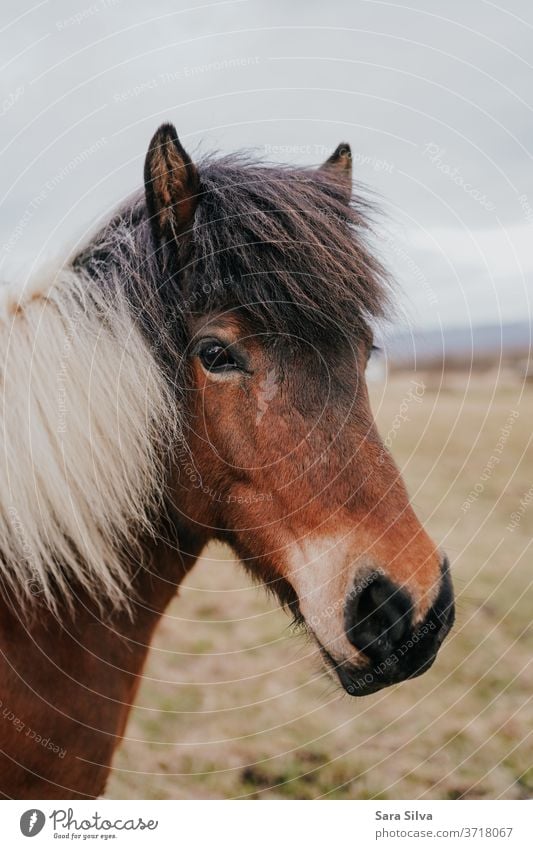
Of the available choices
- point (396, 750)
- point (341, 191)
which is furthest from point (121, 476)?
point (396, 750)

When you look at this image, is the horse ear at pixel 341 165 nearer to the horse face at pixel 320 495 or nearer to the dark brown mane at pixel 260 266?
the dark brown mane at pixel 260 266

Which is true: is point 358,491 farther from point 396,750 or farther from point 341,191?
Answer: point 396,750

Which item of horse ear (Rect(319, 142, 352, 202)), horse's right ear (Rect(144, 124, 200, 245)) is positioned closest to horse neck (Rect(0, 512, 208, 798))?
horse's right ear (Rect(144, 124, 200, 245))

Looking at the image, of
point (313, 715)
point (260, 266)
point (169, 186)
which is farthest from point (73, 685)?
point (313, 715)

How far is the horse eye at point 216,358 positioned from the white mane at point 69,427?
12 centimetres

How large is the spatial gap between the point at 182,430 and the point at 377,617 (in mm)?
677

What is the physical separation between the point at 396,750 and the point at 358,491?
2.35 m

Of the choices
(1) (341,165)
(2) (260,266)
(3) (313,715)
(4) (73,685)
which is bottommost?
(3) (313,715)

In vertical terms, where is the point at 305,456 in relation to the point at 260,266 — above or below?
below

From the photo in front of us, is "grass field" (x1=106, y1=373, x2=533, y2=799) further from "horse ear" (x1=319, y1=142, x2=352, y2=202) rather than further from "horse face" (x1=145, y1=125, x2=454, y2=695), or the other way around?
"horse ear" (x1=319, y1=142, x2=352, y2=202)

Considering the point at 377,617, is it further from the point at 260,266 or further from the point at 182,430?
the point at 260,266

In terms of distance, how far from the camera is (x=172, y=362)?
1702 mm

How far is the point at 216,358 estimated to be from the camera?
1642 millimetres

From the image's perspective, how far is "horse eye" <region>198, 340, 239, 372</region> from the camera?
164cm
